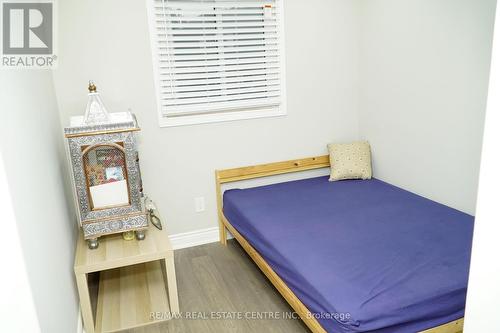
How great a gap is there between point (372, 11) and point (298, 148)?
1.35 metres

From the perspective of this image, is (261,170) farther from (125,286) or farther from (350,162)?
(125,286)

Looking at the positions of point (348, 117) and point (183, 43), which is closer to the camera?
point (183, 43)

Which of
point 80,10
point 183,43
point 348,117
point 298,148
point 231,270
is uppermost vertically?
point 80,10

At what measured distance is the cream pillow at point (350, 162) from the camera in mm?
3385

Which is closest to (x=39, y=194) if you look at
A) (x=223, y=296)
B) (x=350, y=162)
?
(x=223, y=296)

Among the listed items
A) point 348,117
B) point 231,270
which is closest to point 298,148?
point 348,117

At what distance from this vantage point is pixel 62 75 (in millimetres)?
2699

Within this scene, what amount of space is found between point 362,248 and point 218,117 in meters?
1.63

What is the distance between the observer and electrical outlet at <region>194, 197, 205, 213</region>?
128 inches

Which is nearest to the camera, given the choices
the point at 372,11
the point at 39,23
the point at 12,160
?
the point at 12,160

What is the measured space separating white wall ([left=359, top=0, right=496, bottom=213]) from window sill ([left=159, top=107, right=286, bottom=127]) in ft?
3.02

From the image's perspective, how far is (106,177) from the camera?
7.54 ft

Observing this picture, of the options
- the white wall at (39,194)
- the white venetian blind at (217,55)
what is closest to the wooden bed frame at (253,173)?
the white venetian blind at (217,55)

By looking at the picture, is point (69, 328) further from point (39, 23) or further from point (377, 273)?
point (39, 23)
